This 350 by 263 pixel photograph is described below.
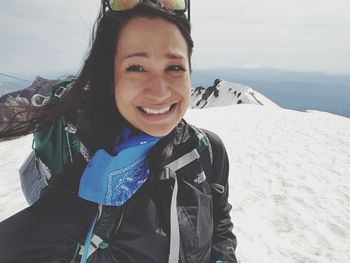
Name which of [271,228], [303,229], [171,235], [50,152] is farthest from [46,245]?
[303,229]

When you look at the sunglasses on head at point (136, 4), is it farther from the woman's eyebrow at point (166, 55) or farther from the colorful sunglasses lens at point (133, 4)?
the woman's eyebrow at point (166, 55)

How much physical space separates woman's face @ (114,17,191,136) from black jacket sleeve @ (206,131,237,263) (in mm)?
695

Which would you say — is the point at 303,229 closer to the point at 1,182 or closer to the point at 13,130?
the point at 13,130

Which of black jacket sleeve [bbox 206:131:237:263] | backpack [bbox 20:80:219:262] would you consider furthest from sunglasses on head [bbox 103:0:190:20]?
black jacket sleeve [bbox 206:131:237:263]

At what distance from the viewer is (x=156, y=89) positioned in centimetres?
190

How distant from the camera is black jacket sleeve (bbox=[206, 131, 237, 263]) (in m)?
2.44

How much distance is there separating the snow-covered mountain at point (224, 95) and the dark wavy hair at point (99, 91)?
63678mm

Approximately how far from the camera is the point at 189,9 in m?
2.16

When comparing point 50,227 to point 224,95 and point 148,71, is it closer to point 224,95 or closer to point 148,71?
point 148,71

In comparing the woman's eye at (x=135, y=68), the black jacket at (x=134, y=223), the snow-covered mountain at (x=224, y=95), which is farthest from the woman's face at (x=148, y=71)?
the snow-covered mountain at (x=224, y=95)

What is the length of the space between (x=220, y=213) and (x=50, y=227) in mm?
1446

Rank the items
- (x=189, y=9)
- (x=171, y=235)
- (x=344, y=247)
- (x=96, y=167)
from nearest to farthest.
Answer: (x=96, y=167) → (x=171, y=235) → (x=189, y=9) → (x=344, y=247)

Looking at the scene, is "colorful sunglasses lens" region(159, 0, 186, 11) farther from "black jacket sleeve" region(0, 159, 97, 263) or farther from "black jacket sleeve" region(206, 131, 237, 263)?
"black jacket sleeve" region(0, 159, 97, 263)

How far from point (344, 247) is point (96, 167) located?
491 cm
